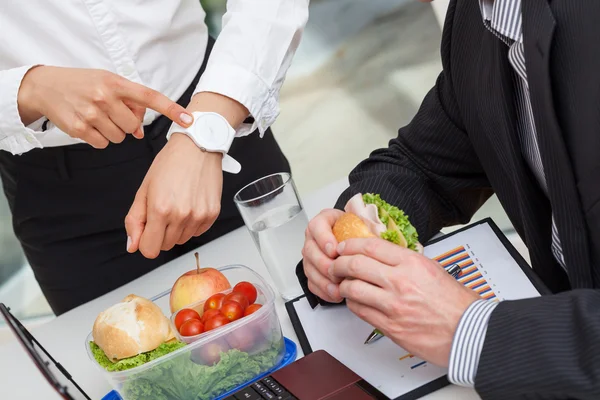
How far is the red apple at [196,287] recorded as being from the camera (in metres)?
1.23

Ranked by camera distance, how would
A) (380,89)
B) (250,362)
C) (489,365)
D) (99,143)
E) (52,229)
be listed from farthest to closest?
1. (380,89)
2. (52,229)
3. (99,143)
4. (250,362)
5. (489,365)

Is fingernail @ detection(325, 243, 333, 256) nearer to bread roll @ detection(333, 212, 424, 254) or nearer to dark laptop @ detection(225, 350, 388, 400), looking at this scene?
bread roll @ detection(333, 212, 424, 254)

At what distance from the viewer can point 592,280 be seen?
108cm

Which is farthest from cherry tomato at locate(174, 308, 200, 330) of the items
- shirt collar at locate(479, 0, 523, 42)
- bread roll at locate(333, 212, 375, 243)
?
shirt collar at locate(479, 0, 523, 42)

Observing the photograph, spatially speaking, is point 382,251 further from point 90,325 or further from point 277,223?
point 90,325

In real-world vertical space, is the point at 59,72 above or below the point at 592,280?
above

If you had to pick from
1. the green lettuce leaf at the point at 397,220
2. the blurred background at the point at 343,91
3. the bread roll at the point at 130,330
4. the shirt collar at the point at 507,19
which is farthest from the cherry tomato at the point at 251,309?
the blurred background at the point at 343,91

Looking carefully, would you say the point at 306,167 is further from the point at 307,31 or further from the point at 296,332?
the point at 296,332

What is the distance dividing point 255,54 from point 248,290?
0.46 metres

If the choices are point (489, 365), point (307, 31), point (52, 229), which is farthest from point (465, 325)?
point (307, 31)

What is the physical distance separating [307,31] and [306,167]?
58.6 inches

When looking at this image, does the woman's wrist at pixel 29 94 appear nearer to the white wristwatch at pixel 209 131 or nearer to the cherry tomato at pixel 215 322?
the white wristwatch at pixel 209 131

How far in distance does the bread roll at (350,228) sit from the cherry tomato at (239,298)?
6.7 inches

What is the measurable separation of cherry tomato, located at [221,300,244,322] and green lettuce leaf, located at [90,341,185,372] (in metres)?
0.08
